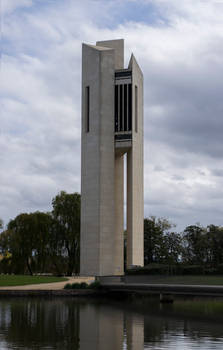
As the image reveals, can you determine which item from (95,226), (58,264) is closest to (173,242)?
(58,264)

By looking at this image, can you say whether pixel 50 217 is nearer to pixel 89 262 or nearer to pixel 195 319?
Answer: pixel 89 262

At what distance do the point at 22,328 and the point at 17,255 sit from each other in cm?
3962

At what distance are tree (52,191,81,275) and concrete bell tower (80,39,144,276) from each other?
411 inches

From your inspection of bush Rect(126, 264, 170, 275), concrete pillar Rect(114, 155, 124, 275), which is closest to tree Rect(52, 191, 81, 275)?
concrete pillar Rect(114, 155, 124, 275)

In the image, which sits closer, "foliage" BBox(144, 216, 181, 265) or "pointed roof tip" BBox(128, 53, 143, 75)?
"pointed roof tip" BBox(128, 53, 143, 75)

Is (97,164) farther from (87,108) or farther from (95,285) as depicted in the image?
(95,285)

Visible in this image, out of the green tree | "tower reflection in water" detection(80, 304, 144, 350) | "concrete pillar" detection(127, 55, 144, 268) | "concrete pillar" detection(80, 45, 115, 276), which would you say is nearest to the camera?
"tower reflection in water" detection(80, 304, 144, 350)

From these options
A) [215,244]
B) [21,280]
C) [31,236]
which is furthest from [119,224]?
[215,244]

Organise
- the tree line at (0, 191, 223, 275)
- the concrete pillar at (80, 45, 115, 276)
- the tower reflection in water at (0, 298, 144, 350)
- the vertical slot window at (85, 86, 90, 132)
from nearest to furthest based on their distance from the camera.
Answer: the tower reflection in water at (0, 298, 144, 350) → the concrete pillar at (80, 45, 115, 276) → the vertical slot window at (85, 86, 90, 132) → the tree line at (0, 191, 223, 275)

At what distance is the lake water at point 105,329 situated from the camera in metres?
14.5

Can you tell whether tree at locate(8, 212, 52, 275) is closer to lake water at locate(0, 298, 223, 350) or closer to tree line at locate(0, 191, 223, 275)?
tree line at locate(0, 191, 223, 275)

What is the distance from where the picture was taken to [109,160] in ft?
149

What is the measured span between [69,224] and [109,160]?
13711 mm

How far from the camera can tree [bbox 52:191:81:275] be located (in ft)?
185
